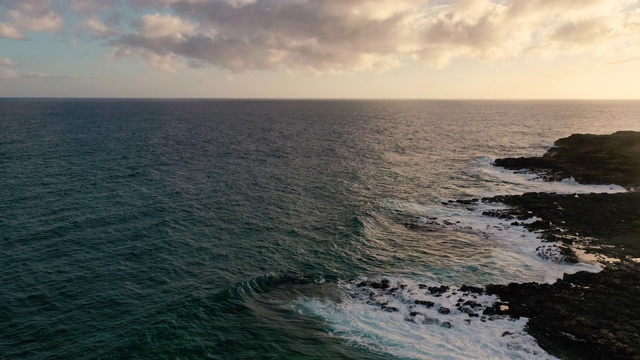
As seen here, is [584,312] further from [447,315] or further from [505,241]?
[505,241]

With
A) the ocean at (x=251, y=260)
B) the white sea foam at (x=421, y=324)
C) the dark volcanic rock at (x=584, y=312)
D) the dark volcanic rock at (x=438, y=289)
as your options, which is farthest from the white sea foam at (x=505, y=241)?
the white sea foam at (x=421, y=324)

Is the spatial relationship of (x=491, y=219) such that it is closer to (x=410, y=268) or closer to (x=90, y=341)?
(x=410, y=268)

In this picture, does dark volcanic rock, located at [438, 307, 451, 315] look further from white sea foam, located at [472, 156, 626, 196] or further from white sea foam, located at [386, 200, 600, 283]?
white sea foam, located at [472, 156, 626, 196]

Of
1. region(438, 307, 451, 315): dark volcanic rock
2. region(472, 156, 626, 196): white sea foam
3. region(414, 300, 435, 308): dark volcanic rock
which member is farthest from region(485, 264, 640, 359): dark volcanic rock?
region(472, 156, 626, 196): white sea foam

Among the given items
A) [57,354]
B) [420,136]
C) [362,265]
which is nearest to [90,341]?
[57,354]

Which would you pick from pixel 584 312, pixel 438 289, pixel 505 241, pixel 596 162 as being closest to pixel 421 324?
pixel 438 289
